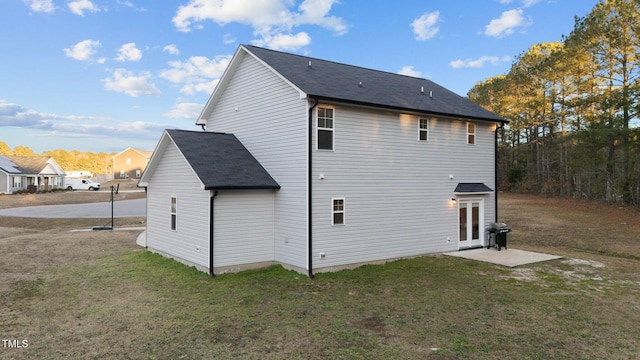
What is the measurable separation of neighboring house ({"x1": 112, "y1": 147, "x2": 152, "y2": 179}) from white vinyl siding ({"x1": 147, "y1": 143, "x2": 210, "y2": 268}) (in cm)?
7203

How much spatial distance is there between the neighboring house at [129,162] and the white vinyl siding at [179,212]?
236 ft

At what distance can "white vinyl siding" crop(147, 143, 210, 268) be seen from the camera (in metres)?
11.2

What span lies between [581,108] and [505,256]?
24.1 meters

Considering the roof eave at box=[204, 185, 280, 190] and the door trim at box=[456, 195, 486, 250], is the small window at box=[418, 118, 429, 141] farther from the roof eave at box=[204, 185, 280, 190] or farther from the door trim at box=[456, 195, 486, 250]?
the roof eave at box=[204, 185, 280, 190]

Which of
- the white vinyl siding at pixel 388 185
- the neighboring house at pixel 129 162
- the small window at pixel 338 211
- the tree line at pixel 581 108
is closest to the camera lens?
the white vinyl siding at pixel 388 185

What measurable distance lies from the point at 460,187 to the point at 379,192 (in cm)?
394

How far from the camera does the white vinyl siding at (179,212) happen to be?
11219 mm

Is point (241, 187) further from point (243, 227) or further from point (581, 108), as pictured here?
point (581, 108)

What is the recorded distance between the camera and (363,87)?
43.5 ft

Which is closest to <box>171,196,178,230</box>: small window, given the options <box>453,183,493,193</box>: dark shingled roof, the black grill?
<box>453,183,493,193</box>: dark shingled roof

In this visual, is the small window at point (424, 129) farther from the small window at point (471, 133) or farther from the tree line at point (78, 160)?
the tree line at point (78, 160)

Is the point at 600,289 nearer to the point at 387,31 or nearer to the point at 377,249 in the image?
the point at 377,249

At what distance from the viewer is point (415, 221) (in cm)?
1320

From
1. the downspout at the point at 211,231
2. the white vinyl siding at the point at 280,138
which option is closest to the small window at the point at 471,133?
the white vinyl siding at the point at 280,138
